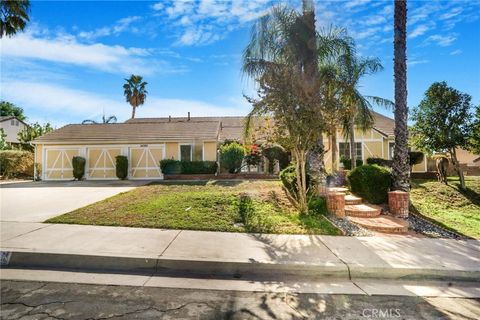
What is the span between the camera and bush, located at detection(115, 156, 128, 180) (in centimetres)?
2030

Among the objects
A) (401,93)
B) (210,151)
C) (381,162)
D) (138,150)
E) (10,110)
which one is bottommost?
(381,162)

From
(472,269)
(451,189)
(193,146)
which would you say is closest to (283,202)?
(472,269)

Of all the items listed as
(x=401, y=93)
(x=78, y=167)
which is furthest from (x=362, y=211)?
(x=78, y=167)

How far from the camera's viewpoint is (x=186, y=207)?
334 inches

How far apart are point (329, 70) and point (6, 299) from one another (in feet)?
40.1

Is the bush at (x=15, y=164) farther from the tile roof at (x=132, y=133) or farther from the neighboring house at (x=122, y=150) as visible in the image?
the tile roof at (x=132, y=133)

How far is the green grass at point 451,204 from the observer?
8065 millimetres

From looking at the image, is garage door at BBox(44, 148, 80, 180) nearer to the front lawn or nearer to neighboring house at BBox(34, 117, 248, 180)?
neighboring house at BBox(34, 117, 248, 180)

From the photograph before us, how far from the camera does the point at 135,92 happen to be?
38.9 m

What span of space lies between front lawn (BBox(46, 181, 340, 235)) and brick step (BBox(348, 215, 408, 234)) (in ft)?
3.21

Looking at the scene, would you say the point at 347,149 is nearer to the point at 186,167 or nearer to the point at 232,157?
the point at 232,157

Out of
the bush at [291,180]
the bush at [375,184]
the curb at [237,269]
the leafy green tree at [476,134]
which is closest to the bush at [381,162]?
the leafy green tree at [476,134]

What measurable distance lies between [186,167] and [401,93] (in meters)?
13.2

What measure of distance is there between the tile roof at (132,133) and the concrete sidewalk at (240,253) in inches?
599
